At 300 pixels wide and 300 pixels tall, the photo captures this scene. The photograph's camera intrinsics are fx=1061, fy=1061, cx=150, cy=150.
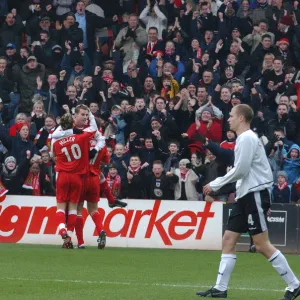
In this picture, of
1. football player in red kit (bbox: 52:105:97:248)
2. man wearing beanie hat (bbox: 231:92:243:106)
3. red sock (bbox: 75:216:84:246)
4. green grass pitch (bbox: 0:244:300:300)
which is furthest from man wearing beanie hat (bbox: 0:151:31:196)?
man wearing beanie hat (bbox: 231:92:243:106)

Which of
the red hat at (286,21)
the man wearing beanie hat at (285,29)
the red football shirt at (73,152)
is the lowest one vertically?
the red football shirt at (73,152)

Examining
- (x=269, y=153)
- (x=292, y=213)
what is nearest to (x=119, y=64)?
(x=269, y=153)

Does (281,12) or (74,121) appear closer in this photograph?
(74,121)

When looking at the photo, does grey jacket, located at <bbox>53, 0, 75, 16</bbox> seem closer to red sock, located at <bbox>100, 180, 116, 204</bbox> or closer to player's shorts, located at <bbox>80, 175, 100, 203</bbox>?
red sock, located at <bbox>100, 180, 116, 204</bbox>

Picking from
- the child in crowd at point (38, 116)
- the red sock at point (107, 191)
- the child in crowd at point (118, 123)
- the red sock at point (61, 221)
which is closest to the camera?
the red sock at point (61, 221)

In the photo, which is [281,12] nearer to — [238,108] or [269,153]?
[269,153]

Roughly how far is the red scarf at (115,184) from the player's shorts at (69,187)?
289 cm

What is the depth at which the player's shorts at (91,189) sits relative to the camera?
58.6ft

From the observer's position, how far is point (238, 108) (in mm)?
11102

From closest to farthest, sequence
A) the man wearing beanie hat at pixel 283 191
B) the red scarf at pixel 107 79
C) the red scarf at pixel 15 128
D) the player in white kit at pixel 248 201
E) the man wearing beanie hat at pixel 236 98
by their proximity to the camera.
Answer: the player in white kit at pixel 248 201, the man wearing beanie hat at pixel 283 191, the man wearing beanie hat at pixel 236 98, the red scarf at pixel 15 128, the red scarf at pixel 107 79

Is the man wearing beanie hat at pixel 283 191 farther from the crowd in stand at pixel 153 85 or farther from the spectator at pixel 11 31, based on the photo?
the spectator at pixel 11 31

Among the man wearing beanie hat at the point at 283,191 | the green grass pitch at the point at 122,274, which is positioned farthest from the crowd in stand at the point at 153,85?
the green grass pitch at the point at 122,274

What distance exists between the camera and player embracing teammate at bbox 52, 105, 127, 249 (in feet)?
57.0

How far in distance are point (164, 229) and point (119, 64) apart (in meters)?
6.62
